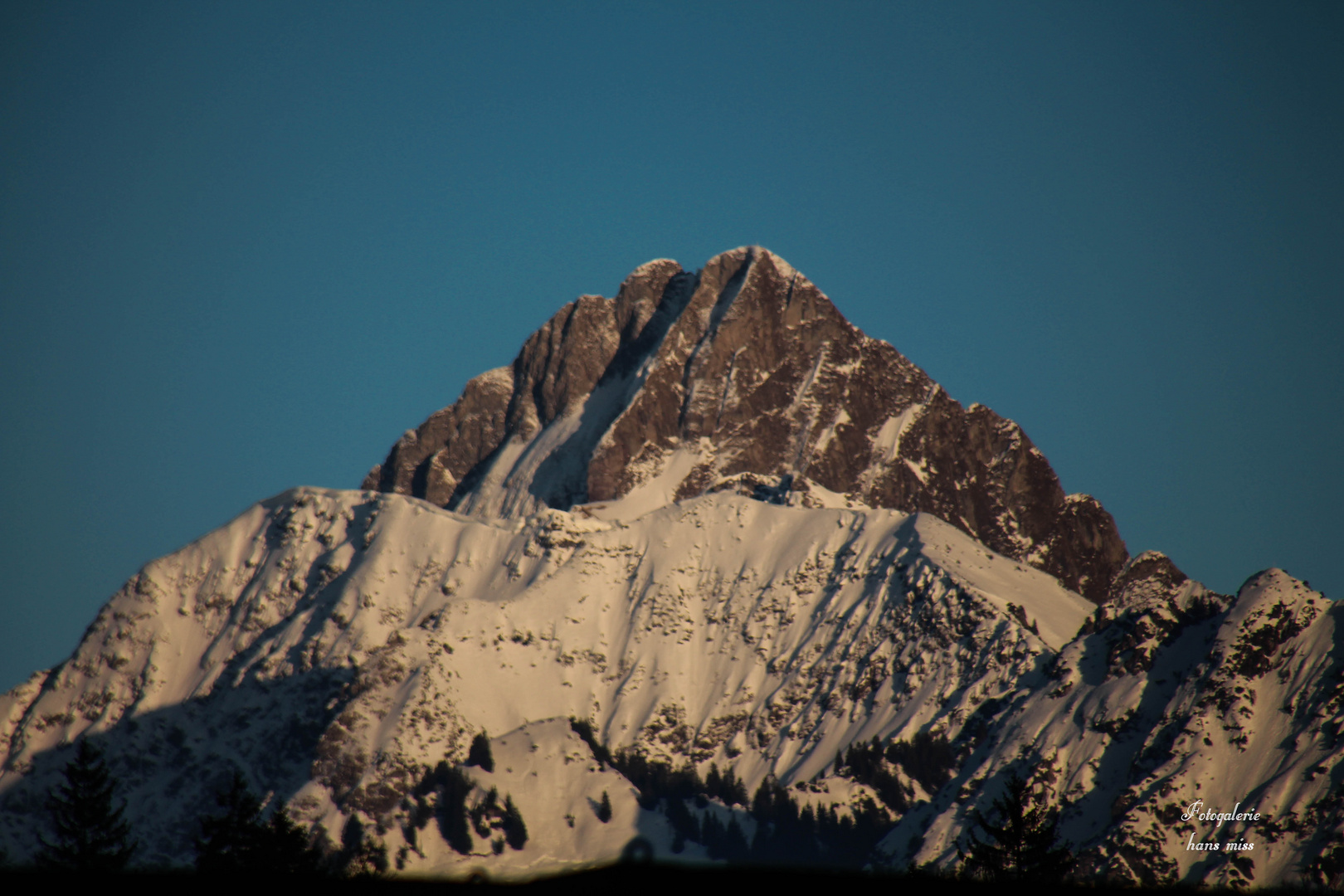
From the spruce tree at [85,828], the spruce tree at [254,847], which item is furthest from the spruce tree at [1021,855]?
the spruce tree at [85,828]

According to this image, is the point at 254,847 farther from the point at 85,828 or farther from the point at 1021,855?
the point at 1021,855

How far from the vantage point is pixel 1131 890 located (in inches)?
1932

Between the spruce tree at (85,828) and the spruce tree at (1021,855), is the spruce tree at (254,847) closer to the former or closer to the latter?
the spruce tree at (85,828)

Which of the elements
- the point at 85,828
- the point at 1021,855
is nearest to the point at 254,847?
the point at 85,828

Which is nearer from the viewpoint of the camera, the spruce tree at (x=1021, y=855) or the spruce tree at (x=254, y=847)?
the spruce tree at (x=254, y=847)

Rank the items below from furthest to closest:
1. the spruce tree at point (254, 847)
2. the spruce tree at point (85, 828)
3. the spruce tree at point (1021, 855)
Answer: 1. the spruce tree at point (1021, 855)
2. the spruce tree at point (254, 847)
3. the spruce tree at point (85, 828)

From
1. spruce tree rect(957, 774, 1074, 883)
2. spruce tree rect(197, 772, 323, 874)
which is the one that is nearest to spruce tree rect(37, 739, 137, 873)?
spruce tree rect(197, 772, 323, 874)

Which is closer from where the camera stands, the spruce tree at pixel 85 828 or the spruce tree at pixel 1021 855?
the spruce tree at pixel 85 828

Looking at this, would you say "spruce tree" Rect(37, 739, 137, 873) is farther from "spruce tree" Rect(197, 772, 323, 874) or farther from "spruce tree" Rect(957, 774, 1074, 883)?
"spruce tree" Rect(957, 774, 1074, 883)

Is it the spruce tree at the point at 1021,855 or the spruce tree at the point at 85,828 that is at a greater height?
the spruce tree at the point at 1021,855

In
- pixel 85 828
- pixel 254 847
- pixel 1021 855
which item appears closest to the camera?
pixel 254 847

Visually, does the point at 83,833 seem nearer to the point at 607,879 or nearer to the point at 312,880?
the point at 312,880

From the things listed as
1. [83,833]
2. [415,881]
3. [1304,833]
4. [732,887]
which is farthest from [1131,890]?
[1304,833]

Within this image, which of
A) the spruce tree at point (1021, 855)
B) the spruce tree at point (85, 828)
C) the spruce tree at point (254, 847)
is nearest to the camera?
the spruce tree at point (85, 828)
